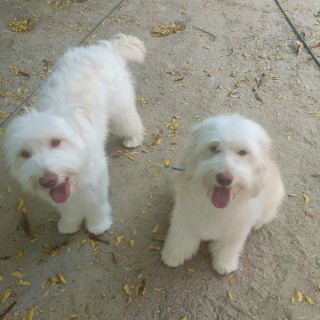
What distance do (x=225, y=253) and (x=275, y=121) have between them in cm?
202

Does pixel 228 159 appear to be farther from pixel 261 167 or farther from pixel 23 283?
pixel 23 283

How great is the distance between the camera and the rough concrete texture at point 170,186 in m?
2.31

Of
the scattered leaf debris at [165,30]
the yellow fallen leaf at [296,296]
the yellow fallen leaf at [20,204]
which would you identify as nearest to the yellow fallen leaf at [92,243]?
the yellow fallen leaf at [20,204]

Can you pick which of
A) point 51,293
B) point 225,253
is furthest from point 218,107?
point 51,293

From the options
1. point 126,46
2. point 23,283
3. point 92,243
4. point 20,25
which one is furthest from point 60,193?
point 20,25

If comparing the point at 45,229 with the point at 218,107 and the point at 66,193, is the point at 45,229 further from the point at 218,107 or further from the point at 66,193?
the point at 218,107

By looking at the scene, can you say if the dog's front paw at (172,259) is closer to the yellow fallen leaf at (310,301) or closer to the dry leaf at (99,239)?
the dry leaf at (99,239)

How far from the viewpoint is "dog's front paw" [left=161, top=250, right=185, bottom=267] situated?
2.41 m

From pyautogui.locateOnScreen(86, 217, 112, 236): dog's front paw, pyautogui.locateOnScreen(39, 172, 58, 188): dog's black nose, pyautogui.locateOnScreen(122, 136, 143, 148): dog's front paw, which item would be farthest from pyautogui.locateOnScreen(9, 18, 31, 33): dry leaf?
pyautogui.locateOnScreen(39, 172, 58, 188): dog's black nose

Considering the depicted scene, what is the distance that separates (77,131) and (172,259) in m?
1.26

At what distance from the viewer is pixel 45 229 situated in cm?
272

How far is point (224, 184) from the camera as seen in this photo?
1.63 metres

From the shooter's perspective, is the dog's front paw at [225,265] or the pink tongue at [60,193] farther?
the dog's front paw at [225,265]

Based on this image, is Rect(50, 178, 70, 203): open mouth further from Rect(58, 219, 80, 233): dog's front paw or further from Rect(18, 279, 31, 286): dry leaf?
Rect(18, 279, 31, 286): dry leaf
